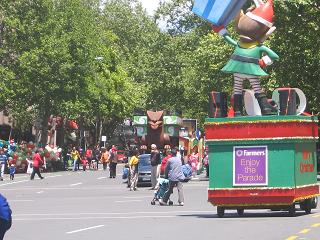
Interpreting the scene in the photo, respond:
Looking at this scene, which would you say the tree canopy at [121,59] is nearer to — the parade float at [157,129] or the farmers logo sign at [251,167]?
the parade float at [157,129]

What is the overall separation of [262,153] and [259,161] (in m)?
0.21

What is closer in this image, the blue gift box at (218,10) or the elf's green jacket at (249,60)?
the elf's green jacket at (249,60)

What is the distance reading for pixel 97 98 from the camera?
69.8m

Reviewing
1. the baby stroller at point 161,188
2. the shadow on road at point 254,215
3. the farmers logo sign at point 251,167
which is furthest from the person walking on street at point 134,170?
the farmers logo sign at point 251,167

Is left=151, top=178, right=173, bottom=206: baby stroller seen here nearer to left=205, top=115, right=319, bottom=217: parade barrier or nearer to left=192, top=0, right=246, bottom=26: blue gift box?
left=192, top=0, right=246, bottom=26: blue gift box

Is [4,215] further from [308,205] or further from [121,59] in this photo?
[121,59]

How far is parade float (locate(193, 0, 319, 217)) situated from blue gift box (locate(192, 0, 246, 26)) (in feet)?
16.8

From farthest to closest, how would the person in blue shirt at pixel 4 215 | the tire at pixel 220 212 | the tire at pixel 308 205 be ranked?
1. the tire at pixel 308 205
2. the tire at pixel 220 212
3. the person in blue shirt at pixel 4 215

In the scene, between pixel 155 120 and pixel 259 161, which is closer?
pixel 259 161

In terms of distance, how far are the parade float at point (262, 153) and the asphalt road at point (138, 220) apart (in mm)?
491

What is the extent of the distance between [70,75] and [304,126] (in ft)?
139

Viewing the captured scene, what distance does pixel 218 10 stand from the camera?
92.7 feet

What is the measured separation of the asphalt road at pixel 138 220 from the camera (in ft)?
58.1

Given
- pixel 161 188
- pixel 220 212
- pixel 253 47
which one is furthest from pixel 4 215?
pixel 161 188
